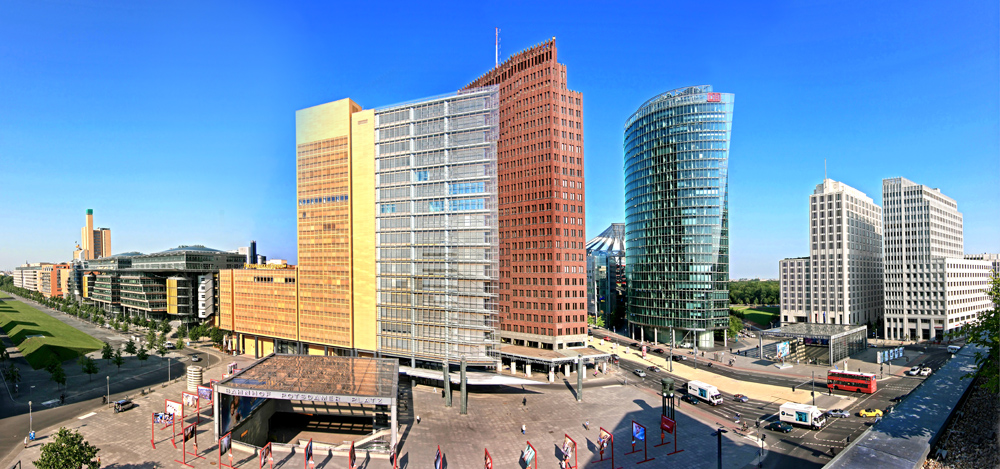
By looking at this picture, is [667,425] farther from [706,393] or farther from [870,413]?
[870,413]

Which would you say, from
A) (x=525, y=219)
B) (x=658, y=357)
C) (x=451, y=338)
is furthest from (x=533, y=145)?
(x=658, y=357)

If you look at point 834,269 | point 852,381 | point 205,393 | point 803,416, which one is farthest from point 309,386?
point 834,269

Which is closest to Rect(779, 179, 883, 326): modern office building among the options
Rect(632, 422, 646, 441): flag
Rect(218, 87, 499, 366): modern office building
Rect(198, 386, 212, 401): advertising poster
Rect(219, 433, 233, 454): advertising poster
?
Rect(218, 87, 499, 366): modern office building

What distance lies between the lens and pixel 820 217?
504 feet

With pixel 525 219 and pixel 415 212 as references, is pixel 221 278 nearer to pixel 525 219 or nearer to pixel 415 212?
pixel 415 212

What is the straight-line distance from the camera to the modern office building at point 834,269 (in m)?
149

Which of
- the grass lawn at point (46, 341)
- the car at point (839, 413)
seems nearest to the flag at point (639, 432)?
the car at point (839, 413)

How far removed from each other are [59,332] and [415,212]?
336 ft

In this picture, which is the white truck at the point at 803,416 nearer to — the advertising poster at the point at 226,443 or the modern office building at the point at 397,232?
the modern office building at the point at 397,232

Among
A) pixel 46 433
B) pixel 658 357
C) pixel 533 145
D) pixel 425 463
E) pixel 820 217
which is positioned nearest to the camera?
pixel 425 463

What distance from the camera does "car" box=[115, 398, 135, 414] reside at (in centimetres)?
7012

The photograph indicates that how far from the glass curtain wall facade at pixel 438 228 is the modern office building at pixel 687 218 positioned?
7450 cm

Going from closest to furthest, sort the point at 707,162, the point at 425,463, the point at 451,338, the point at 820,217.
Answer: the point at 425,463 < the point at 451,338 < the point at 707,162 < the point at 820,217

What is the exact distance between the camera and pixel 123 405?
235ft
